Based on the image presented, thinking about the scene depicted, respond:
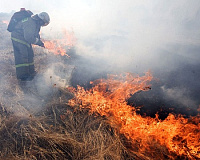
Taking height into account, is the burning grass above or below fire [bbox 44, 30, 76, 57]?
below

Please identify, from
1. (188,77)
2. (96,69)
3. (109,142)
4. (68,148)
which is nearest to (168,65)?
(188,77)

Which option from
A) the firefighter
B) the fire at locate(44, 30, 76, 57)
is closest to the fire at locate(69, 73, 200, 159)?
the firefighter

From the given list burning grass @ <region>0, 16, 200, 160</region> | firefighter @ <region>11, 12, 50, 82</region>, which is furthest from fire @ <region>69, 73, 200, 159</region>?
firefighter @ <region>11, 12, 50, 82</region>

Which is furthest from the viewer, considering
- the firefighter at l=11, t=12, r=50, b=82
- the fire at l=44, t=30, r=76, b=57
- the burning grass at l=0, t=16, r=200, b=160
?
the fire at l=44, t=30, r=76, b=57

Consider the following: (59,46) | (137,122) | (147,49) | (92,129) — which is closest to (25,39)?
(59,46)

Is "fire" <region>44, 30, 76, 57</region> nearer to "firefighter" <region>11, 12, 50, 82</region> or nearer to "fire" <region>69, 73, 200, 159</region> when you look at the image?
"firefighter" <region>11, 12, 50, 82</region>

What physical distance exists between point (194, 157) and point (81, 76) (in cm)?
396

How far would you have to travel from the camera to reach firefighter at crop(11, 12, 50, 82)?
4527 mm

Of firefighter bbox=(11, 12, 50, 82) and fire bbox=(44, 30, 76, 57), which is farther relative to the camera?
fire bbox=(44, 30, 76, 57)

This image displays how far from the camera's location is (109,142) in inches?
113

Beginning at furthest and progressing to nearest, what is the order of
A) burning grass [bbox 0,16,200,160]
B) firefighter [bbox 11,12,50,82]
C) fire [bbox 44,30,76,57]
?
1. fire [bbox 44,30,76,57]
2. firefighter [bbox 11,12,50,82]
3. burning grass [bbox 0,16,200,160]

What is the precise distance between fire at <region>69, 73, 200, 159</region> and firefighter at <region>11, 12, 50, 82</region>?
2002 millimetres

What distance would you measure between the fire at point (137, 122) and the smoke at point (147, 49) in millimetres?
632

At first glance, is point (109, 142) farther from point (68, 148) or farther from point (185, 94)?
point (185, 94)
